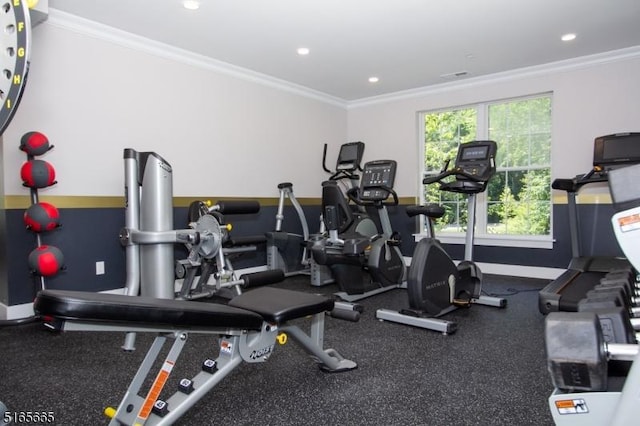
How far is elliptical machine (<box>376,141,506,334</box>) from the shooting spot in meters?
3.12

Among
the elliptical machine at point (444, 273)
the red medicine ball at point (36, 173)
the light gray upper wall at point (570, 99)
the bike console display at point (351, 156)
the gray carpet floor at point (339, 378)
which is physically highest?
the light gray upper wall at point (570, 99)

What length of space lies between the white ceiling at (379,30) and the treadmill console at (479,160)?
3.59 feet

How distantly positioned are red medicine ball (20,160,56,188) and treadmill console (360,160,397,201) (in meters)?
2.92

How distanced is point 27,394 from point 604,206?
5443mm

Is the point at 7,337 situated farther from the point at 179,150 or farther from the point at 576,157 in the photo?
the point at 576,157

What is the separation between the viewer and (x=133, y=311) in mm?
1258

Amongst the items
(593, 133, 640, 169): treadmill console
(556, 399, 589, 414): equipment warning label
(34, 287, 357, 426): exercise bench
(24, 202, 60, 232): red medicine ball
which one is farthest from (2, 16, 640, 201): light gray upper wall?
(556, 399, 589, 414): equipment warning label

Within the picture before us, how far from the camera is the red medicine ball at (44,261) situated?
3.06 metres

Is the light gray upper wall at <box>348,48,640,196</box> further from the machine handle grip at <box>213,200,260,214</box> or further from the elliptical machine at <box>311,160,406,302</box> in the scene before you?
the machine handle grip at <box>213,200,260,214</box>

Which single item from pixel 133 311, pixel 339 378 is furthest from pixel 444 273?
pixel 133 311

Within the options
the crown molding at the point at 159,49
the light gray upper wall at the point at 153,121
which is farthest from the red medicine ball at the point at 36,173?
the crown molding at the point at 159,49

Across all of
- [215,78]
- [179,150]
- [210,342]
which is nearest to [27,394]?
[210,342]

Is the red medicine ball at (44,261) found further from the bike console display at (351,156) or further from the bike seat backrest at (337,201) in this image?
the bike console display at (351,156)

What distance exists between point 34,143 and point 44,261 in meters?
0.91
